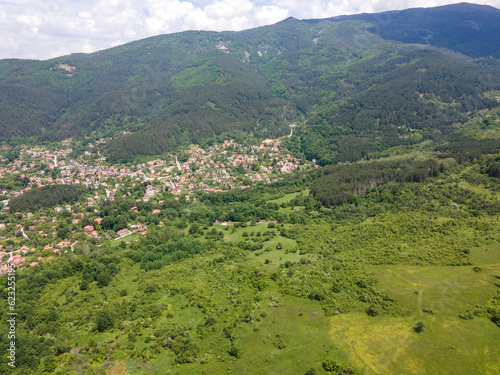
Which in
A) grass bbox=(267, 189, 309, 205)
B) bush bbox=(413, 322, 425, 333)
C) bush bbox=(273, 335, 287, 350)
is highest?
grass bbox=(267, 189, 309, 205)

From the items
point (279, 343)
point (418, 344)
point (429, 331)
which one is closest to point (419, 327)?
point (429, 331)

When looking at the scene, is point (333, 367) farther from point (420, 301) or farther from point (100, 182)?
point (100, 182)

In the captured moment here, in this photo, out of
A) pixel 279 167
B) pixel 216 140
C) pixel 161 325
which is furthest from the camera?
pixel 216 140

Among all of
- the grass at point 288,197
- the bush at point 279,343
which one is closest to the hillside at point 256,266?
the bush at point 279,343

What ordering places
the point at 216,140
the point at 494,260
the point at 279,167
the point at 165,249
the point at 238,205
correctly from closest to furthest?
1. the point at 494,260
2. the point at 165,249
3. the point at 238,205
4. the point at 279,167
5. the point at 216,140

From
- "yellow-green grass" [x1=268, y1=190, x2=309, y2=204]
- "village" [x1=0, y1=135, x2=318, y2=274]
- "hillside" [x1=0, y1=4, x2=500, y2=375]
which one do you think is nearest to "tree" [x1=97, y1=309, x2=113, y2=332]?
"hillside" [x1=0, y1=4, x2=500, y2=375]

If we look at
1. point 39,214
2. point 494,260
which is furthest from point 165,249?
point 494,260

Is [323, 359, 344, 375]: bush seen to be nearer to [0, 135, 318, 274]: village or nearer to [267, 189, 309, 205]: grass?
[0, 135, 318, 274]: village

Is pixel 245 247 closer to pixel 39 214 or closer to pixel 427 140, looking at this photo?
pixel 39 214
